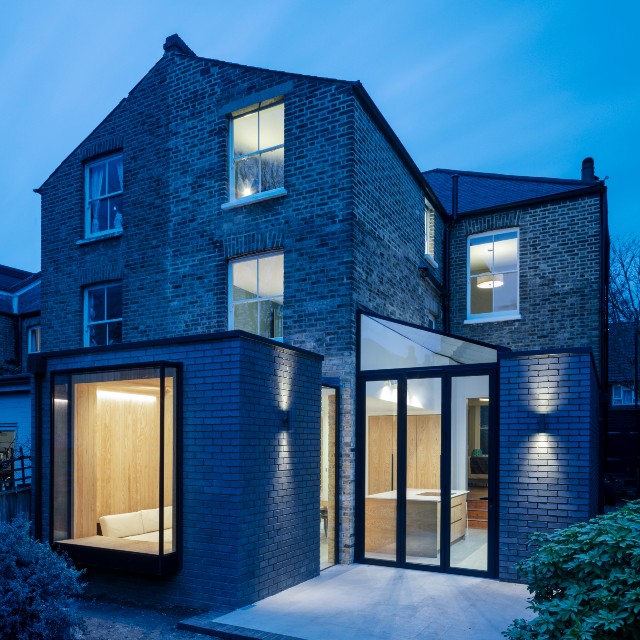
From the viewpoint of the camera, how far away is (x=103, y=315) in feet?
38.3

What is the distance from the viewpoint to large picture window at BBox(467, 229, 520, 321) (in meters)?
13.3

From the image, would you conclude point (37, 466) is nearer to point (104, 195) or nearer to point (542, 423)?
point (104, 195)

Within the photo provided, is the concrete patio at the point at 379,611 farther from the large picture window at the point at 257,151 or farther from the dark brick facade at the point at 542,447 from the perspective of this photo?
the large picture window at the point at 257,151

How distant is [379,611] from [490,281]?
28.8 feet

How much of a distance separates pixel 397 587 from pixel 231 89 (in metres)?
8.32

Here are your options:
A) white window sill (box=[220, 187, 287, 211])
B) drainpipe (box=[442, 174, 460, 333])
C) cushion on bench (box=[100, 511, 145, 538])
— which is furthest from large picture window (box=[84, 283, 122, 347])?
drainpipe (box=[442, 174, 460, 333])

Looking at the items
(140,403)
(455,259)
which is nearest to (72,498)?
(140,403)

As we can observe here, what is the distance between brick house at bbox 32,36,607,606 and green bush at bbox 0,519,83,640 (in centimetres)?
139

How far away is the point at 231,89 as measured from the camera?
34.0 ft

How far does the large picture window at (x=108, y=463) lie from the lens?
7.12m

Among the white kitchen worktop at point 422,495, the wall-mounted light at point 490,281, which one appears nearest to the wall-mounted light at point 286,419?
the white kitchen worktop at point 422,495

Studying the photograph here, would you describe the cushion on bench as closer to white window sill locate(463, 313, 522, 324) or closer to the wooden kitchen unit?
the wooden kitchen unit

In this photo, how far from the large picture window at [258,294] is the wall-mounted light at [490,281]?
5.87 metres

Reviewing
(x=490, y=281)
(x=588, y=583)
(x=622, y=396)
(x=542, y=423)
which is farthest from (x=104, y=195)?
(x=622, y=396)
